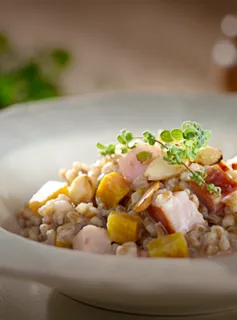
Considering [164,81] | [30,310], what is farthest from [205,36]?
[30,310]

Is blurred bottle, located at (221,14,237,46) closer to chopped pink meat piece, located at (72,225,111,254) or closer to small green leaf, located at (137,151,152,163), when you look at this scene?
small green leaf, located at (137,151,152,163)

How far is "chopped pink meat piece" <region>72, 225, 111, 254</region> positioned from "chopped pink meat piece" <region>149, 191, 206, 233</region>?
0.31ft

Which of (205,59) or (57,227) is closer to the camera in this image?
(57,227)

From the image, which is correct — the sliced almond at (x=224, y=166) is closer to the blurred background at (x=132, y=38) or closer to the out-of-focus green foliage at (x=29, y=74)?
the out-of-focus green foliage at (x=29, y=74)

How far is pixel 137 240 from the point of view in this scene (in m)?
1.04

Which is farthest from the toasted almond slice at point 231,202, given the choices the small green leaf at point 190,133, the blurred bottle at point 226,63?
the blurred bottle at point 226,63

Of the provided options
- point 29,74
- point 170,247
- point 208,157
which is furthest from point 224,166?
point 29,74

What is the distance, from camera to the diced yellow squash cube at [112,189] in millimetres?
1096

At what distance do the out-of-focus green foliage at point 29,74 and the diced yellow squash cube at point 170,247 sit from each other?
1513mm

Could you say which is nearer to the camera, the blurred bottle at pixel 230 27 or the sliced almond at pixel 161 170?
the sliced almond at pixel 161 170

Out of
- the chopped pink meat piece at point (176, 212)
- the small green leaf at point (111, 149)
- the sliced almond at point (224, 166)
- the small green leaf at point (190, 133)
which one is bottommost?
the chopped pink meat piece at point (176, 212)

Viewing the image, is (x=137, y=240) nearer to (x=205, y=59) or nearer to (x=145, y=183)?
(x=145, y=183)

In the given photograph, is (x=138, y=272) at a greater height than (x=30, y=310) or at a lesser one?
greater

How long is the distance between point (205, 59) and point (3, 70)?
1342 mm
